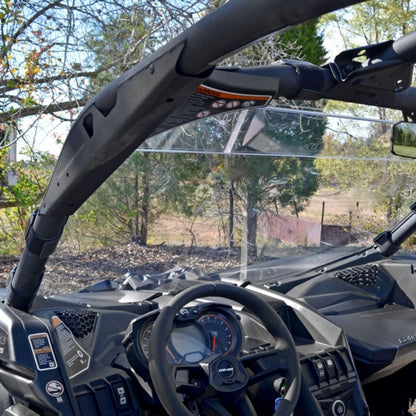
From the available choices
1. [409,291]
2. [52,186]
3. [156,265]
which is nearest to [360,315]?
[409,291]

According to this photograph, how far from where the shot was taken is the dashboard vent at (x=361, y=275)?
3.42m

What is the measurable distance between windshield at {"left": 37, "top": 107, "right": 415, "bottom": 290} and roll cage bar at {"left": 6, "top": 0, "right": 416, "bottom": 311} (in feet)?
2.67

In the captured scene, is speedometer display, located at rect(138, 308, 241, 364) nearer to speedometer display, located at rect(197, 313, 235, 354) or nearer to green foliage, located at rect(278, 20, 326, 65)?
speedometer display, located at rect(197, 313, 235, 354)

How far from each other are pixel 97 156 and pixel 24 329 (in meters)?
0.85

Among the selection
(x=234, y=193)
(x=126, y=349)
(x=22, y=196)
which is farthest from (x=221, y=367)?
(x=22, y=196)

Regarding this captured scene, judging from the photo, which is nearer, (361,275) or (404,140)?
(404,140)

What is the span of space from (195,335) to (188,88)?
1.24m

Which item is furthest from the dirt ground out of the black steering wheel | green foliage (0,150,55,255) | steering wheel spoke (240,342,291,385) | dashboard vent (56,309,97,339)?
green foliage (0,150,55,255)

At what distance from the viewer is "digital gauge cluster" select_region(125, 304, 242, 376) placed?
2.13m

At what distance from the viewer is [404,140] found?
9.45 ft

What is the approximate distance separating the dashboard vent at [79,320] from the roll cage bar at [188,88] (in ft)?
0.64

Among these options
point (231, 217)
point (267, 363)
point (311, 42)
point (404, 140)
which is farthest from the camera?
point (311, 42)

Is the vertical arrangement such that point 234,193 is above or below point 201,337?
above

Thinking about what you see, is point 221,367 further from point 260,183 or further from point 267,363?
point 260,183
